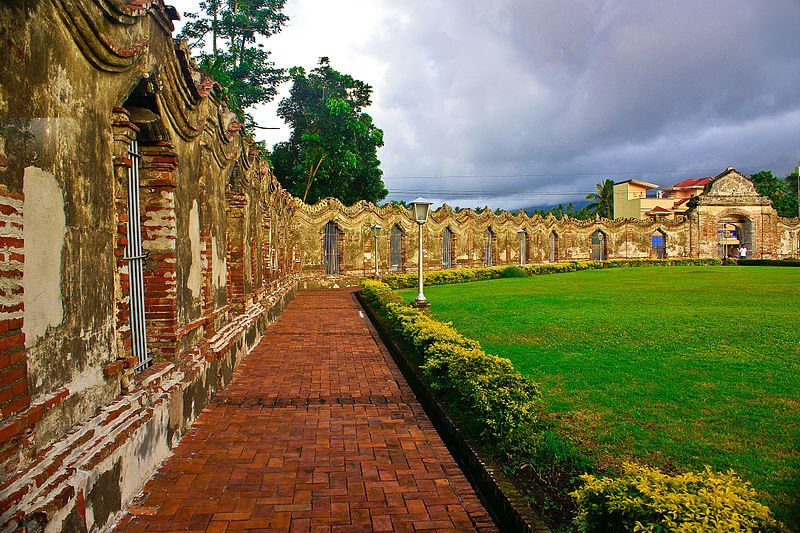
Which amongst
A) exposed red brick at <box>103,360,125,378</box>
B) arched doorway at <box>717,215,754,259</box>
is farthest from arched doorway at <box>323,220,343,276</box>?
arched doorway at <box>717,215,754,259</box>

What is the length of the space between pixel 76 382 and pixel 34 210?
46.0 inches

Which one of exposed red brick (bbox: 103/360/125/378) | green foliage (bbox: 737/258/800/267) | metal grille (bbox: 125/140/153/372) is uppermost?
metal grille (bbox: 125/140/153/372)

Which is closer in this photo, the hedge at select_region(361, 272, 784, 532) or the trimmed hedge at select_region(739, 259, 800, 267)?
the hedge at select_region(361, 272, 784, 532)

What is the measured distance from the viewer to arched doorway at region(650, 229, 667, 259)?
4306cm

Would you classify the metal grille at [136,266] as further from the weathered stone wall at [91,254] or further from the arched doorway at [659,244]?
the arched doorway at [659,244]

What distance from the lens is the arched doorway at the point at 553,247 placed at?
127 ft

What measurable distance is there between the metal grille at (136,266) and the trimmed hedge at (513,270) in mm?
19810

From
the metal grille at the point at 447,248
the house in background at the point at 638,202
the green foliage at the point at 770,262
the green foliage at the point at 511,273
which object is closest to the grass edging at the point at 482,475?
the green foliage at the point at 511,273

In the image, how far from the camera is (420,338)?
8.27 m

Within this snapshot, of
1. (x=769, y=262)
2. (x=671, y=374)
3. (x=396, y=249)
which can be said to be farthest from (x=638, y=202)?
(x=671, y=374)

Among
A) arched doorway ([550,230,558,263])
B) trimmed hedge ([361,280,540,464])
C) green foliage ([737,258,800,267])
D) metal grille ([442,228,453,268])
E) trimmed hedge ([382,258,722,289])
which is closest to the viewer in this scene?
trimmed hedge ([361,280,540,464])

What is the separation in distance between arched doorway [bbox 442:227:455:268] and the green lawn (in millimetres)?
15480

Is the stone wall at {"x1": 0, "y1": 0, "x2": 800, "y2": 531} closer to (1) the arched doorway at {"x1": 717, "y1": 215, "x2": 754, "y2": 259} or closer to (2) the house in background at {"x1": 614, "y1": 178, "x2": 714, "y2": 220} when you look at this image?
(1) the arched doorway at {"x1": 717, "y1": 215, "x2": 754, "y2": 259}

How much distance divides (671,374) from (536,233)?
3018 centimetres
